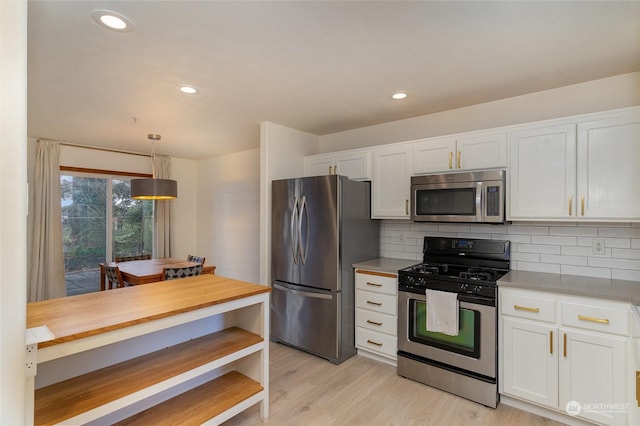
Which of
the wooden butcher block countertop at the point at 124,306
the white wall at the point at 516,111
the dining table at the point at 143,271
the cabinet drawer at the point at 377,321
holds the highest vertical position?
the white wall at the point at 516,111

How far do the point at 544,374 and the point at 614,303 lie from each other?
67 cm

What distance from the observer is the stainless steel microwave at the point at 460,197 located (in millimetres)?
2645

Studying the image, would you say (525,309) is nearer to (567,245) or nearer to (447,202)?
(567,245)

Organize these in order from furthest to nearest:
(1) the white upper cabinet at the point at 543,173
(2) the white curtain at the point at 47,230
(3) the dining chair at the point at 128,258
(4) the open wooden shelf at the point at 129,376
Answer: (3) the dining chair at the point at 128,258 → (2) the white curtain at the point at 47,230 → (1) the white upper cabinet at the point at 543,173 → (4) the open wooden shelf at the point at 129,376

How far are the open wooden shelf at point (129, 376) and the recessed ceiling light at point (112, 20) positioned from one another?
1.90 meters

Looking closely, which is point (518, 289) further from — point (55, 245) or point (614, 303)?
point (55, 245)

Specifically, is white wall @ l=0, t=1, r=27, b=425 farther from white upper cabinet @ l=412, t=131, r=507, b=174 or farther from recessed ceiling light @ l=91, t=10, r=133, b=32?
white upper cabinet @ l=412, t=131, r=507, b=174

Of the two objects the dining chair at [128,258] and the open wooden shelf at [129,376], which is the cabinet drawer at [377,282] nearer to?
the open wooden shelf at [129,376]

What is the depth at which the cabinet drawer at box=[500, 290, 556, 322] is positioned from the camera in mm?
2242

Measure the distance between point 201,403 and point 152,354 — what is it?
0.43 meters

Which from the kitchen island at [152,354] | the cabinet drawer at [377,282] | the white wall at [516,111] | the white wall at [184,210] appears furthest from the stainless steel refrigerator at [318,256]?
the white wall at [184,210]

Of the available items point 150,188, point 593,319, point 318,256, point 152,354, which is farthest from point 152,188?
point 593,319

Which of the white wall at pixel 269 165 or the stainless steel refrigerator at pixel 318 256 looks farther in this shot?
the white wall at pixel 269 165

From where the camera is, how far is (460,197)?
111 inches
